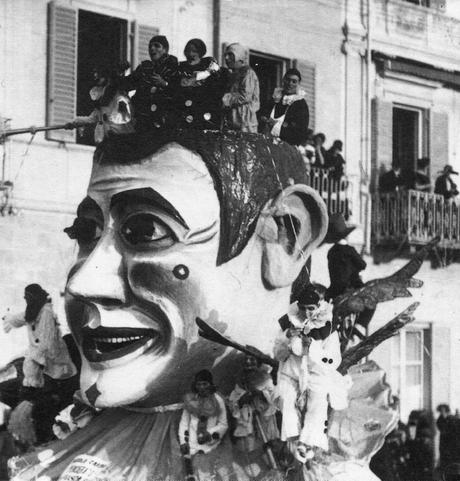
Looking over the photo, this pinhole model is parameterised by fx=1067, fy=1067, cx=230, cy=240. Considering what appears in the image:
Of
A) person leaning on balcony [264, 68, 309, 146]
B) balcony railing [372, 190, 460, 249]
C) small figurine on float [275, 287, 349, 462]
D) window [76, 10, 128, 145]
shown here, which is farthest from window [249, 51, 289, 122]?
small figurine on float [275, 287, 349, 462]

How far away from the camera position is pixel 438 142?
43.8 ft

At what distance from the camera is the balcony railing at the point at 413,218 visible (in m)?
12.3

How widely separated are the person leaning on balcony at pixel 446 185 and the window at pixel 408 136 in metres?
0.56

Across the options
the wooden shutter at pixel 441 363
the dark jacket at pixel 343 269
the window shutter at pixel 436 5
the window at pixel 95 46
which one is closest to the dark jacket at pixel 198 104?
the dark jacket at pixel 343 269

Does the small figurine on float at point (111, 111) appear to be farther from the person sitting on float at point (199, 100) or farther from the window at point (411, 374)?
the window at point (411, 374)

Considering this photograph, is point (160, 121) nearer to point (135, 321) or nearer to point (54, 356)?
point (135, 321)

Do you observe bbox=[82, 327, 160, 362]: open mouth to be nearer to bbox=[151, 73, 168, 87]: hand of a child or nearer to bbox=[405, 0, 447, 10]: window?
bbox=[151, 73, 168, 87]: hand of a child

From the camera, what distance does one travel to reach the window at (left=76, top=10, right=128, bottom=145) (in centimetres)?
1004

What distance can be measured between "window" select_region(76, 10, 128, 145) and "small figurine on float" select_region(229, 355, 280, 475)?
5.35 meters

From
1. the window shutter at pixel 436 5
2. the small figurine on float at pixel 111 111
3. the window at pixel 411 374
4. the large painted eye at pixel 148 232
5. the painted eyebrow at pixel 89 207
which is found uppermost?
the window shutter at pixel 436 5

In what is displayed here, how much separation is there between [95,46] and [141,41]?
1.65ft

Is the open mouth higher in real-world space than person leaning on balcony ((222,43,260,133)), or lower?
lower

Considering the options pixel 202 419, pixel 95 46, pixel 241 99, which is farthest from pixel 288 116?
pixel 95 46

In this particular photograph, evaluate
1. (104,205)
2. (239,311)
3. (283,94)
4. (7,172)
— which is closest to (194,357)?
Answer: (239,311)
